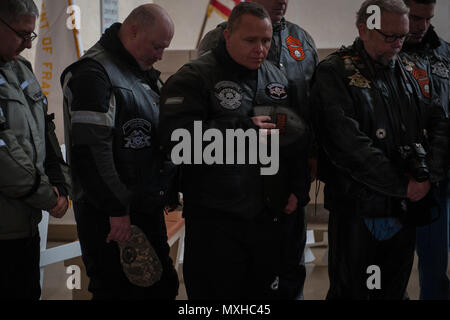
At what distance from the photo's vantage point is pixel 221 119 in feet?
5.58

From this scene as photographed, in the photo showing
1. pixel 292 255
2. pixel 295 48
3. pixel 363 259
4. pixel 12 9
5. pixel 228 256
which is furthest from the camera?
pixel 295 48

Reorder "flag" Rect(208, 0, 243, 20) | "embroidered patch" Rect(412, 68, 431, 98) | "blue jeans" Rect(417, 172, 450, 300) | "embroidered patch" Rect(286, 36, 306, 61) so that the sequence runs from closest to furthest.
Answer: "embroidered patch" Rect(412, 68, 431, 98), "embroidered patch" Rect(286, 36, 306, 61), "blue jeans" Rect(417, 172, 450, 300), "flag" Rect(208, 0, 243, 20)

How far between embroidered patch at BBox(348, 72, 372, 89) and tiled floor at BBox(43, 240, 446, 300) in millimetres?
1536

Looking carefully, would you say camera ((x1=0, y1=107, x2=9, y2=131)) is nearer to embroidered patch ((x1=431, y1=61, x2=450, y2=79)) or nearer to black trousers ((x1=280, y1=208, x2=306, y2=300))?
black trousers ((x1=280, y1=208, x2=306, y2=300))

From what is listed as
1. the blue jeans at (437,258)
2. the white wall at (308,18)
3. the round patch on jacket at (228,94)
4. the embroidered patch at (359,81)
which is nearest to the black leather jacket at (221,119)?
the round patch on jacket at (228,94)

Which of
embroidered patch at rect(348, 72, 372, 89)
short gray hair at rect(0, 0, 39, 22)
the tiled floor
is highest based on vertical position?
short gray hair at rect(0, 0, 39, 22)

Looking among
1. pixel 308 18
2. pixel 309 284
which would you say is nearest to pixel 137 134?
pixel 309 284

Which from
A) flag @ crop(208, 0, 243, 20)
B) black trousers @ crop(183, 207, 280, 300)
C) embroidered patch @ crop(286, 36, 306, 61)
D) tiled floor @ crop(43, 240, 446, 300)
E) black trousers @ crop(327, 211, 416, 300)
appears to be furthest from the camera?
flag @ crop(208, 0, 243, 20)

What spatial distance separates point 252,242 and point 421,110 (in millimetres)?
833

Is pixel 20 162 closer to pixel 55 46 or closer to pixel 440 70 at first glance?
pixel 440 70

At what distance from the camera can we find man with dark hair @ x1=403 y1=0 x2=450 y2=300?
2.16m

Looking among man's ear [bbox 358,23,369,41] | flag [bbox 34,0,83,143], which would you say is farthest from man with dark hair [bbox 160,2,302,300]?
flag [bbox 34,0,83,143]

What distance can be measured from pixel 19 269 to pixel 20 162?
0.38 m
